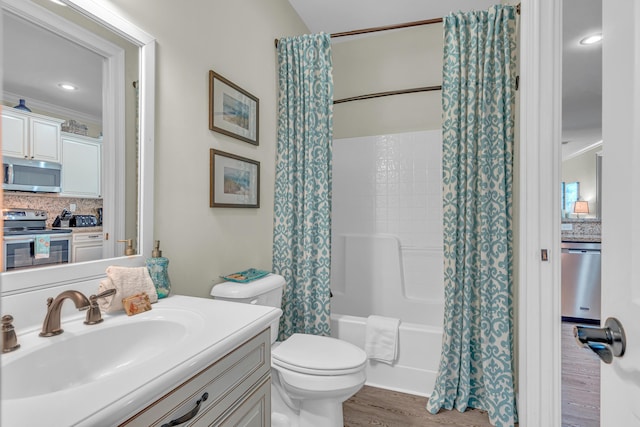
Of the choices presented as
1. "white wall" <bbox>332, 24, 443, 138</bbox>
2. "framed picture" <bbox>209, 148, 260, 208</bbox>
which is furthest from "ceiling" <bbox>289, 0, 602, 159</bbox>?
"framed picture" <bbox>209, 148, 260, 208</bbox>

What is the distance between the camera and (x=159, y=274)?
1.30 metres

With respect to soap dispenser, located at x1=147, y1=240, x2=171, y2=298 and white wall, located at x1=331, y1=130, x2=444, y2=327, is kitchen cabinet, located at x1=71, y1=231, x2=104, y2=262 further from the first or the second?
white wall, located at x1=331, y1=130, x2=444, y2=327

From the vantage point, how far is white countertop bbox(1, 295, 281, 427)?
0.61 meters

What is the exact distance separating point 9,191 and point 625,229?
4.73 ft

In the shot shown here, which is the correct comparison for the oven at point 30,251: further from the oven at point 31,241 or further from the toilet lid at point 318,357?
the toilet lid at point 318,357

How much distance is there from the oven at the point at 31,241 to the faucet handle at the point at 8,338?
18cm

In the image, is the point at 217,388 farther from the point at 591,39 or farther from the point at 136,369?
the point at 591,39

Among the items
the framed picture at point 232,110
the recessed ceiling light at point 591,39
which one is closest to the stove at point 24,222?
the framed picture at point 232,110

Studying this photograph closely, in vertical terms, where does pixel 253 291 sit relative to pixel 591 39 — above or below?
below

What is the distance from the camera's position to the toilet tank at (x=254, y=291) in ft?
5.29

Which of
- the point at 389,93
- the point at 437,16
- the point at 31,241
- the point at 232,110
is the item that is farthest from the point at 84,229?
the point at 437,16

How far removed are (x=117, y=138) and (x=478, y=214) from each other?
1.78 m

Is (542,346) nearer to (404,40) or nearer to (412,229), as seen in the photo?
(412,229)

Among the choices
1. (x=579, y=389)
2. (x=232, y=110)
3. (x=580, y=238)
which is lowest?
(x=579, y=389)
